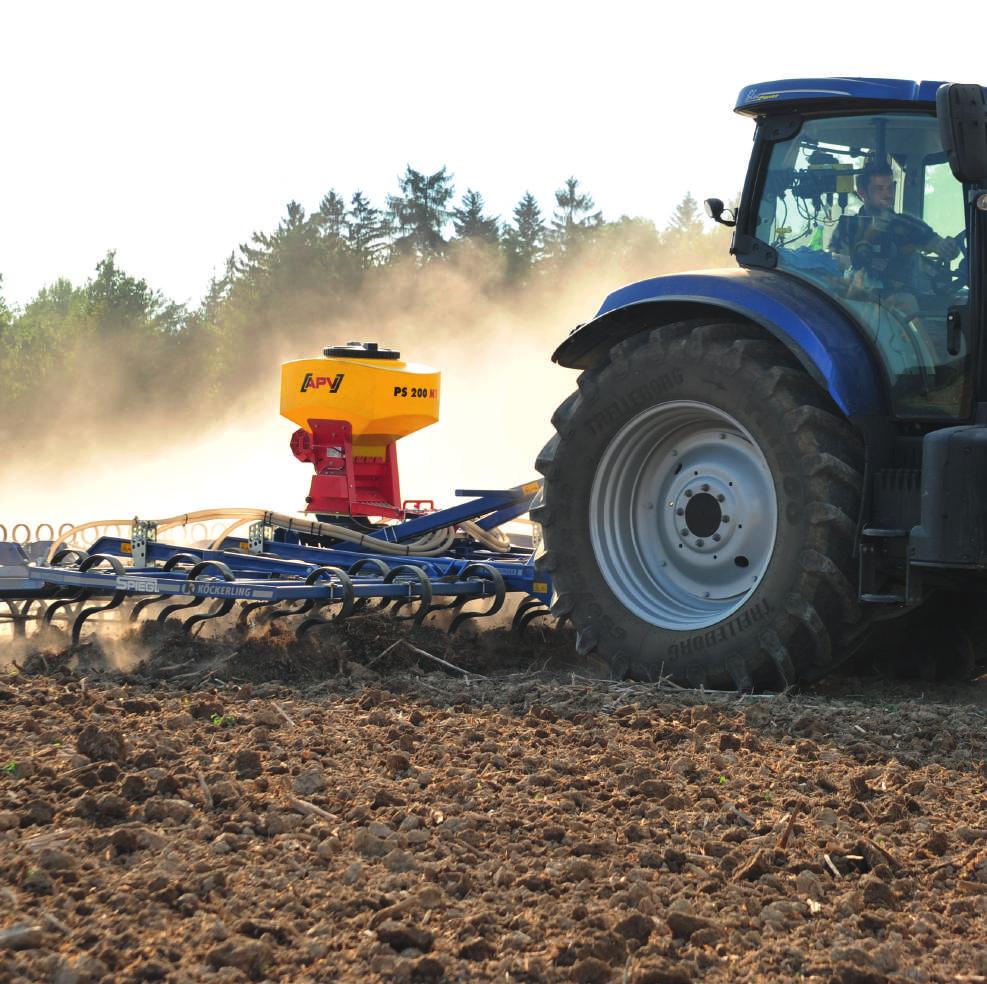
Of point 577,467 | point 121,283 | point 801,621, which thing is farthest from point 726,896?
point 121,283

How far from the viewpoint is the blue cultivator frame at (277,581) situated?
21.3 ft

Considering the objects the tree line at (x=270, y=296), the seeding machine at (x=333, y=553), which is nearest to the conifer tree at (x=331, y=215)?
the tree line at (x=270, y=296)

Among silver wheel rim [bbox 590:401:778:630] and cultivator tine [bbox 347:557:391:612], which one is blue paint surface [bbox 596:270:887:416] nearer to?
silver wheel rim [bbox 590:401:778:630]

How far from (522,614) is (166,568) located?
5.90ft

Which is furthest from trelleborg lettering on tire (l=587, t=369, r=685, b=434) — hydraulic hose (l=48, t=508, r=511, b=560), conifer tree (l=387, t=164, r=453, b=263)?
conifer tree (l=387, t=164, r=453, b=263)

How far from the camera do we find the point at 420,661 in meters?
6.43

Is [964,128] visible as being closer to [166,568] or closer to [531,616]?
[531,616]

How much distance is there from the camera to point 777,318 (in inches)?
213

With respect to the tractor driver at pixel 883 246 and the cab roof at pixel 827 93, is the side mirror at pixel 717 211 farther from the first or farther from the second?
the tractor driver at pixel 883 246

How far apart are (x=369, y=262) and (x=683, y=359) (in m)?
43.7

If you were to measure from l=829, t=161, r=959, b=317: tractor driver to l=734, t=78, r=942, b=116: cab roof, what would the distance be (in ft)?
0.87

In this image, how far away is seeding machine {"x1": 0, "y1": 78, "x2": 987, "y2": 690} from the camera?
5160 millimetres

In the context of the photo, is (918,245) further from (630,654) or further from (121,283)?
(121,283)

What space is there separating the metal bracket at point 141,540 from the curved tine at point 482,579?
1852 millimetres
